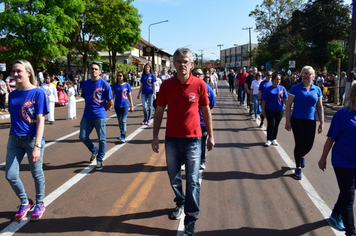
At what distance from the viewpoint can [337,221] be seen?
3.79 meters

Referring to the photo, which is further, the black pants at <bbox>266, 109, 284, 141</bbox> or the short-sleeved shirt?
the black pants at <bbox>266, 109, 284, 141</bbox>

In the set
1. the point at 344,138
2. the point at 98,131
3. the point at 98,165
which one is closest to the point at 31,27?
the point at 98,131

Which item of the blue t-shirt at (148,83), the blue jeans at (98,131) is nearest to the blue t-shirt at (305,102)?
the blue jeans at (98,131)

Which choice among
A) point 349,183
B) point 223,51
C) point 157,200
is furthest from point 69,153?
point 223,51

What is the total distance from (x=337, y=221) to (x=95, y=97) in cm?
436

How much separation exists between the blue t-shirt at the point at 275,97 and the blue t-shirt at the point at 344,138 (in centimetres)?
402

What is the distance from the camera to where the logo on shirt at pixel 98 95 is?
5859 millimetres

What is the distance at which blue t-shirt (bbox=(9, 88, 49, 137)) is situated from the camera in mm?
3725

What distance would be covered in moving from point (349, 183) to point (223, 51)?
139 m

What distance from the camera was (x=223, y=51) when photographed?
13812 cm

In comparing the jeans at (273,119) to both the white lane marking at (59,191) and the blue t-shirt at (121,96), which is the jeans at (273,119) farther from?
the white lane marking at (59,191)

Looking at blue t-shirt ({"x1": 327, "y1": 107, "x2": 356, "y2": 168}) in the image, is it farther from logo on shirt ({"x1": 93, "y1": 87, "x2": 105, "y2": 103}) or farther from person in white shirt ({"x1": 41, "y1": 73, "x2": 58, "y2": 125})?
person in white shirt ({"x1": 41, "y1": 73, "x2": 58, "y2": 125})

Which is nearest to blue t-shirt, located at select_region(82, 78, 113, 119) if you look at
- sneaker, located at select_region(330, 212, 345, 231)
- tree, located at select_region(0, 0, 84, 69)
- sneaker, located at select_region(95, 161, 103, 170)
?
sneaker, located at select_region(95, 161, 103, 170)

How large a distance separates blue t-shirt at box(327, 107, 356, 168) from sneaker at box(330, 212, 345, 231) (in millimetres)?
805
